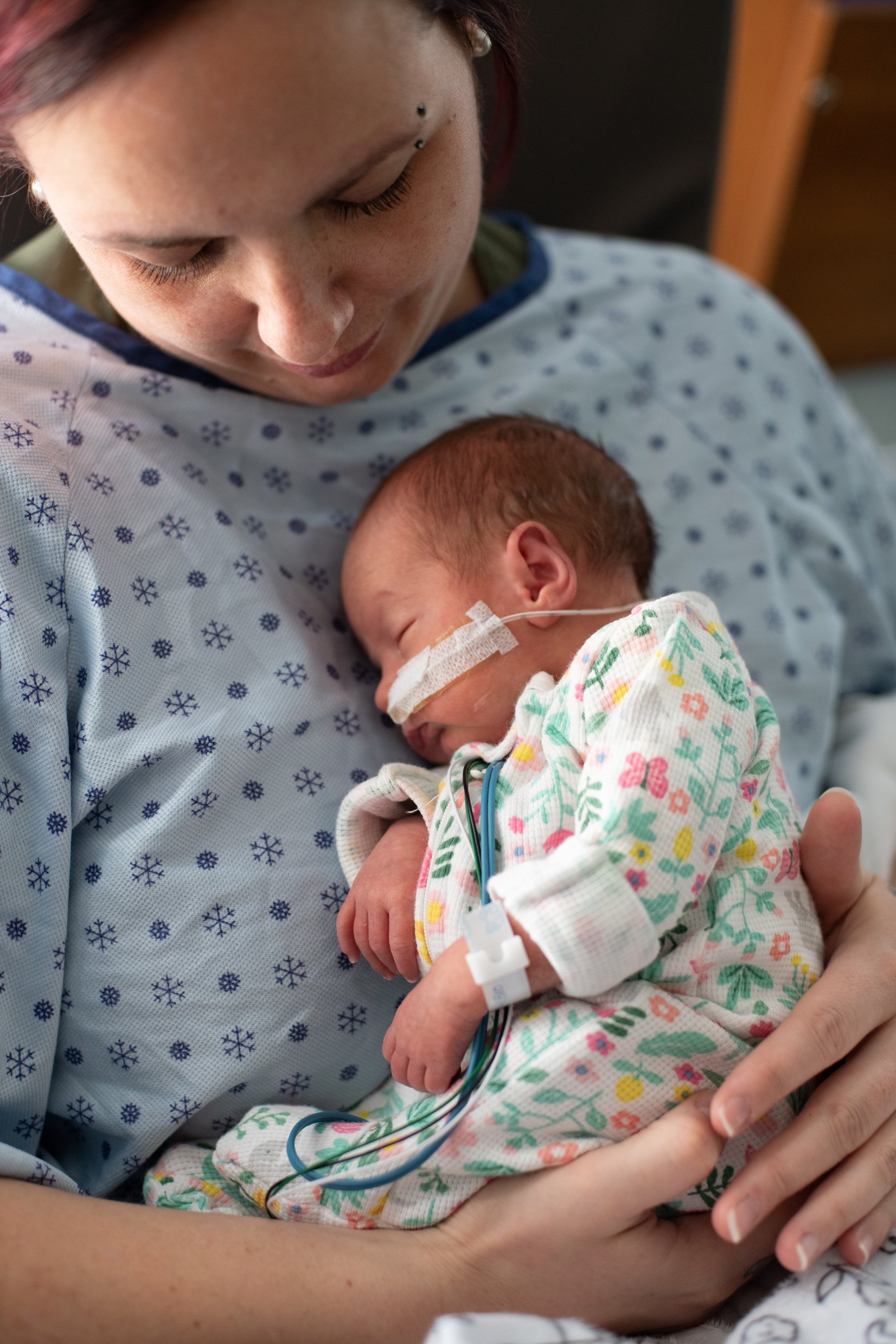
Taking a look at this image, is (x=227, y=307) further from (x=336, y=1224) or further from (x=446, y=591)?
(x=336, y=1224)

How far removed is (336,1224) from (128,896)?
1.18 ft

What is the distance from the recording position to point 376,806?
112cm

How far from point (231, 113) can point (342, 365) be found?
35 centimetres

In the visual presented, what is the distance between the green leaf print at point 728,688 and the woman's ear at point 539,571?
211 millimetres

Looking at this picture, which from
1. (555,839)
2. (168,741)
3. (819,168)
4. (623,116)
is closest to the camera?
(555,839)

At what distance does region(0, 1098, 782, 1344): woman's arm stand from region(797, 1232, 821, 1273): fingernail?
0.08 metres

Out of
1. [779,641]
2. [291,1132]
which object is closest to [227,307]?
[291,1132]

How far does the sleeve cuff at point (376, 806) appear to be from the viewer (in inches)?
43.1

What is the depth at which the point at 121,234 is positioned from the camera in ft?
2.81

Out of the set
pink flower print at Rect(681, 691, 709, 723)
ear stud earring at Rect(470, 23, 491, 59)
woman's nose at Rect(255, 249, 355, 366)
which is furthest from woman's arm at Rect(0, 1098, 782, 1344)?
ear stud earring at Rect(470, 23, 491, 59)

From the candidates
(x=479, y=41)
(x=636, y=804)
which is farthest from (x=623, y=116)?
(x=636, y=804)

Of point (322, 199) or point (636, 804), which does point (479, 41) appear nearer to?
point (322, 199)

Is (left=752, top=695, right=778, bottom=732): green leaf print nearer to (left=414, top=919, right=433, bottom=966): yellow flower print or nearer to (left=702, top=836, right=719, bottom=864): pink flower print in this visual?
(left=702, top=836, right=719, bottom=864): pink flower print

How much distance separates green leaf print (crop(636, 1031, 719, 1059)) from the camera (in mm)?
901
